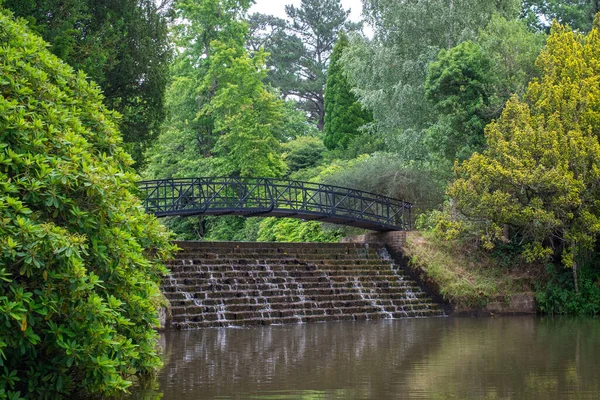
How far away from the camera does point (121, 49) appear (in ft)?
60.5

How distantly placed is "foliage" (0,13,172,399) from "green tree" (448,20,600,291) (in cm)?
1372

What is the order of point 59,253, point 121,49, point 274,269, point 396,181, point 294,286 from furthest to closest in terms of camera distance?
point 396,181 → point 274,269 → point 294,286 → point 121,49 → point 59,253

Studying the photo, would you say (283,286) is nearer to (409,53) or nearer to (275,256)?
(275,256)

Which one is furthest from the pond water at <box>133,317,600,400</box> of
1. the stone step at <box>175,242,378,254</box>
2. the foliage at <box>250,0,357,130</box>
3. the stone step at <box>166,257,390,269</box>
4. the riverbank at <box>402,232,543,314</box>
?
the foliage at <box>250,0,357,130</box>

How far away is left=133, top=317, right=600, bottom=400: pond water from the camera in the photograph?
896 cm

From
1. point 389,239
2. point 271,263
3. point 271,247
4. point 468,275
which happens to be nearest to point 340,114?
point 389,239

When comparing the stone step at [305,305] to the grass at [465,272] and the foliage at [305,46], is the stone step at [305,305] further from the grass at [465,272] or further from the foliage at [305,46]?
the foliage at [305,46]

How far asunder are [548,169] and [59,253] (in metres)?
16.5

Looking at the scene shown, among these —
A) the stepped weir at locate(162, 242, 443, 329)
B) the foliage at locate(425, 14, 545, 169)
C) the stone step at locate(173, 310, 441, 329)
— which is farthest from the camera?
the foliage at locate(425, 14, 545, 169)

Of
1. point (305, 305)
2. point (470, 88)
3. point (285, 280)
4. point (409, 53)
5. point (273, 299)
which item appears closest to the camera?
point (273, 299)

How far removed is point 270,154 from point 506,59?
12.4 meters

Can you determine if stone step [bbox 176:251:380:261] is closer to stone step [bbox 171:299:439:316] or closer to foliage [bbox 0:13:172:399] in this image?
stone step [bbox 171:299:439:316]

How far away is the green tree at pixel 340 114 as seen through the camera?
4453 cm

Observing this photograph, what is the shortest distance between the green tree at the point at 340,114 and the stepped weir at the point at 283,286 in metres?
20.8
